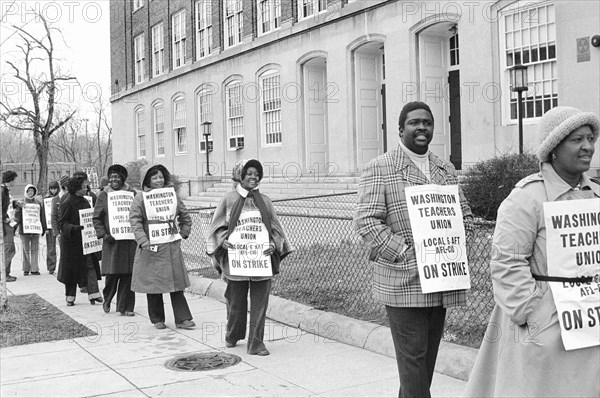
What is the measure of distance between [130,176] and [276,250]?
341 cm

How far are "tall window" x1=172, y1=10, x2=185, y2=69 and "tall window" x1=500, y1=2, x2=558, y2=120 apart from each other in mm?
19908

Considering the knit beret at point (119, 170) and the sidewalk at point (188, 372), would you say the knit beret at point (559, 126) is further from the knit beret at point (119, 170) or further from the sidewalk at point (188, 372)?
the knit beret at point (119, 170)

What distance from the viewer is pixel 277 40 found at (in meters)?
25.1

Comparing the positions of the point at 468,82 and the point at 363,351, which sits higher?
the point at 468,82

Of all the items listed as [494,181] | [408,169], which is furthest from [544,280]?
[494,181]

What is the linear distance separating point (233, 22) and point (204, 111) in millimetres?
4144

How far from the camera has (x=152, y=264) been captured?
8945mm

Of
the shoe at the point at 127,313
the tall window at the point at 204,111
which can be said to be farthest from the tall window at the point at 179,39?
the shoe at the point at 127,313

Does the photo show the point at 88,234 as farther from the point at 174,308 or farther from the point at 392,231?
the point at 392,231

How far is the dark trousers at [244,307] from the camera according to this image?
24.4ft

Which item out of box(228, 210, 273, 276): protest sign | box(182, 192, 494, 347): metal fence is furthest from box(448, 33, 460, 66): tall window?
box(228, 210, 273, 276): protest sign

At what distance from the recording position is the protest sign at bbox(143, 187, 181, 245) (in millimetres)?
8984

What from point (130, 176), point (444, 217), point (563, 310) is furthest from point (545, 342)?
point (130, 176)

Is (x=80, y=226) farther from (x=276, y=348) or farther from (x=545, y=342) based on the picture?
(x=545, y=342)
